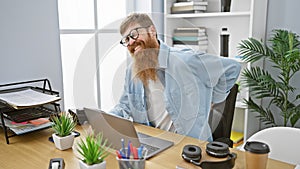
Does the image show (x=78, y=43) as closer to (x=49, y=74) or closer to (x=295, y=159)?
(x=49, y=74)

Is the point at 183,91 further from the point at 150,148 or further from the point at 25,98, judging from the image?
the point at 25,98

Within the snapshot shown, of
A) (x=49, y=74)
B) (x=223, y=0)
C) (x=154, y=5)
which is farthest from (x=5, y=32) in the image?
(x=223, y=0)

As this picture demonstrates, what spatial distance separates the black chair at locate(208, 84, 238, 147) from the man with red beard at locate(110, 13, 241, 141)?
0.15ft

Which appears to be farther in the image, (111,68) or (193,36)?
(193,36)

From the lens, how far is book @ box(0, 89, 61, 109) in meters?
1.31

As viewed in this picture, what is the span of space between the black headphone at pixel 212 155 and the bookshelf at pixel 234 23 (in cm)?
135

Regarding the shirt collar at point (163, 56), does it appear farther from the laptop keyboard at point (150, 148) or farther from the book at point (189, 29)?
the book at point (189, 29)

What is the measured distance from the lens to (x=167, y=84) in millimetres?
1361

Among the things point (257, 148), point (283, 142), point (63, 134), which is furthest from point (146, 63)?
point (283, 142)

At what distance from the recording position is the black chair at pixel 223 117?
160 cm

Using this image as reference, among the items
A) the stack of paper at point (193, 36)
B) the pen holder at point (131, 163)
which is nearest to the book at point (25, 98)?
the pen holder at point (131, 163)

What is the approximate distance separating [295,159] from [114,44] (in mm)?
980

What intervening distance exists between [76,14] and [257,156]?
171 cm

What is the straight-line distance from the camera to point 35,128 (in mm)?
1342
